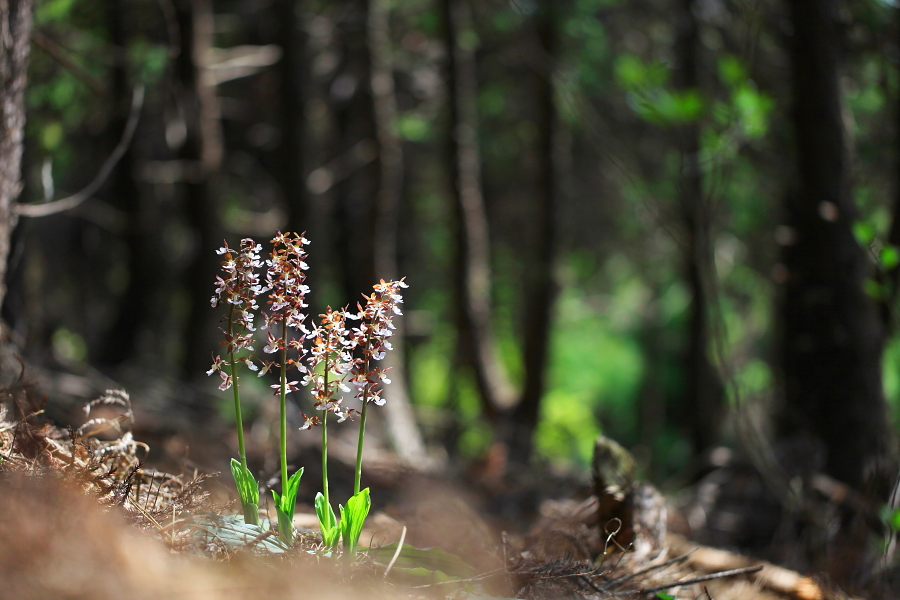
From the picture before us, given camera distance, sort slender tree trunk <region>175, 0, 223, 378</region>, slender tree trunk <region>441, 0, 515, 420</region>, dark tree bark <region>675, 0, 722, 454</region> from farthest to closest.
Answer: slender tree trunk <region>441, 0, 515, 420</region>, dark tree bark <region>675, 0, 722, 454</region>, slender tree trunk <region>175, 0, 223, 378</region>

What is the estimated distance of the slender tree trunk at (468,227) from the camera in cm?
811

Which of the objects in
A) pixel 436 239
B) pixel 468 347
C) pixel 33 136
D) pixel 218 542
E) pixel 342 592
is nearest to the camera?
pixel 342 592

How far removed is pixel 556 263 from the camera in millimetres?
8867

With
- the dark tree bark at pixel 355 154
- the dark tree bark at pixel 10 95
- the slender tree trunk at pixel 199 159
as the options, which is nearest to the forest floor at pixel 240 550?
the dark tree bark at pixel 10 95

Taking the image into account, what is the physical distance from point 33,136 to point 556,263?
625 cm

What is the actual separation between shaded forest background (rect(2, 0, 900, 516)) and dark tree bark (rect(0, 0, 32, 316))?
15.8 inches

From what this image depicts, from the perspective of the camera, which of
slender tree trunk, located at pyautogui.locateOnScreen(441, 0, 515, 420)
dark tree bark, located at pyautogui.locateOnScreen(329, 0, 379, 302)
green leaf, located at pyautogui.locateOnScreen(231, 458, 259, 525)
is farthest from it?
slender tree trunk, located at pyautogui.locateOnScreen(441, 0, 515, 420)

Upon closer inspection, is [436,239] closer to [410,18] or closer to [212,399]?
[410,18]

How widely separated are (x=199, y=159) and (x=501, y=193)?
23.4 ft

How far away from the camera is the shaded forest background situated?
4090mm

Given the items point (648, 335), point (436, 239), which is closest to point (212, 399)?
point (436, 239)

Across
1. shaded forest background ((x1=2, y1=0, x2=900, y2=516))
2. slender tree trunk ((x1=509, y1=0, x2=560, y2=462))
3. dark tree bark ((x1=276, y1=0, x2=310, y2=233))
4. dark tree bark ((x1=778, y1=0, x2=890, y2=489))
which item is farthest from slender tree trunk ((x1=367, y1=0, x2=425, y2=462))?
dark tree bark ((x1=778, y1=0, x2=890, y2=489))

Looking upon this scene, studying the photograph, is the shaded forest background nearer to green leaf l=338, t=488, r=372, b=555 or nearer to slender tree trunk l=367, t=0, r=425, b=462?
slender tree trunk l=367, t=0, r=425, b=462

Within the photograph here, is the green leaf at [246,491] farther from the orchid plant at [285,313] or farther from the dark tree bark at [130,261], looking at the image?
the dark tree bark at [130,261]
